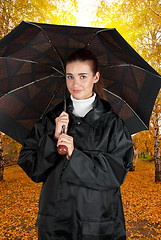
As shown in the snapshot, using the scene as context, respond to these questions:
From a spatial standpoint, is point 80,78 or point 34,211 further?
point 34,211

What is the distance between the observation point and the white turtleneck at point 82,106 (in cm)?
207

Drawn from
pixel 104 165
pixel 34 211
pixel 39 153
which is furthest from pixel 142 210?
pixel 39 153

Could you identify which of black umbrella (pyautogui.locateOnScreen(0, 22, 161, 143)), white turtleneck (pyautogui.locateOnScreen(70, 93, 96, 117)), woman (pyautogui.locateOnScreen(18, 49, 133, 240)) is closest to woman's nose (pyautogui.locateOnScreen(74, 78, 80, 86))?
woman (pyautogui.locateOnScreen(18, 49, 133, 240))

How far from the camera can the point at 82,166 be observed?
166 centimetres

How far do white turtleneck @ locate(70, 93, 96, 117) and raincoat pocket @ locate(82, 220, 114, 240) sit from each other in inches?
39.1

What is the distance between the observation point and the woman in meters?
1.71

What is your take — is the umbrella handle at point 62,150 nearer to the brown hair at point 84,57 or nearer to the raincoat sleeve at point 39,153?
the raincoat sleeve at point 39,153

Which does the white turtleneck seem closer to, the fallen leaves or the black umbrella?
the black umbrella

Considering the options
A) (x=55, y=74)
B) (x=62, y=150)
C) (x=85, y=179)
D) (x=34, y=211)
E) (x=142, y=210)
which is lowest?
(x=142, y=210)

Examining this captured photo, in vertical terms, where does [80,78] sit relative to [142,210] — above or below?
above

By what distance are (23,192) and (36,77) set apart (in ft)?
23.7

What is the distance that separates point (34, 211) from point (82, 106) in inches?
218

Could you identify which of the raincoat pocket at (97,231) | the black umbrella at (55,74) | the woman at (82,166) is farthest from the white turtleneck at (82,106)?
the raincoat pocket at (97,231)

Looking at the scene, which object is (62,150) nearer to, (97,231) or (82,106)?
(82,106)
